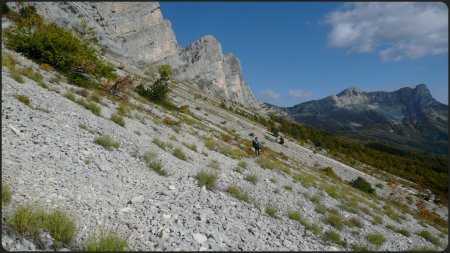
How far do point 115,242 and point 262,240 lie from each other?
4180 mm

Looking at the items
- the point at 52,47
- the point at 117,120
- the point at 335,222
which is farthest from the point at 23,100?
the point at 335,222

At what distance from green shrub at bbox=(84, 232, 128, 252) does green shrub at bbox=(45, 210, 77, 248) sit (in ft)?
1.46

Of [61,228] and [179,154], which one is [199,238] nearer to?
[61,228]

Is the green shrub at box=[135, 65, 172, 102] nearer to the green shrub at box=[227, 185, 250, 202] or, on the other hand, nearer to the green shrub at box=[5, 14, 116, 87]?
the green shrub at box=[5, 14, 116, 87]

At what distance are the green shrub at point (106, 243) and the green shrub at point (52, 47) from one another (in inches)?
775

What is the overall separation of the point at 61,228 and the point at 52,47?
2178 cm

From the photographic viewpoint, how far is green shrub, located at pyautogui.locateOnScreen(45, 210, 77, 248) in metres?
7.52

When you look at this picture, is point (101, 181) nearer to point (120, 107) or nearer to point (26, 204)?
point (26, 204)

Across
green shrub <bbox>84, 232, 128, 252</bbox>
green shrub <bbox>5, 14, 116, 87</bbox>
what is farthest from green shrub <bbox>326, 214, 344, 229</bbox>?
green shrub <bbox>5, 14, 116, 87</bbox>

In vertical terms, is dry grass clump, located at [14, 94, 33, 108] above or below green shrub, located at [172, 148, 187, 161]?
above

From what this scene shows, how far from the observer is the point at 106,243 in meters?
7.34

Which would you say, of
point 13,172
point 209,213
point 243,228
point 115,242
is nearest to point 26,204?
point 13,172

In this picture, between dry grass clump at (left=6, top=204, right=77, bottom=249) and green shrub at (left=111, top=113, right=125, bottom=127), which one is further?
green shrub at (left=111, top=113, right=125, bottom=127)

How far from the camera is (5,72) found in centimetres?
1795
